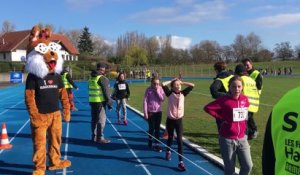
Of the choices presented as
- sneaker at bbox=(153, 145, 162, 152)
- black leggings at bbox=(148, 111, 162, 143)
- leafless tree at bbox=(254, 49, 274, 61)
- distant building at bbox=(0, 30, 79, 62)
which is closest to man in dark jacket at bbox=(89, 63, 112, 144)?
black leggings at bbox=(148, 111, 162, 143)

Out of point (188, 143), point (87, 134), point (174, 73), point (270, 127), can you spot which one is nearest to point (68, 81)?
point (87, 134)

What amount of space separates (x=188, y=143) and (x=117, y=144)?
195 cm

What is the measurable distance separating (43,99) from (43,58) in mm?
835

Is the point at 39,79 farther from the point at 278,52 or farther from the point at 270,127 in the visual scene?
the point at 278,52

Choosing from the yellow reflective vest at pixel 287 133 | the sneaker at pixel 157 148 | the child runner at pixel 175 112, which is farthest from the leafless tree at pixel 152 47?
the yellow reflective vest at pixel 287 133

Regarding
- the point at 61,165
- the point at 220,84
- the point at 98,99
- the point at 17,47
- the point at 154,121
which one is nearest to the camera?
the point at 61,165

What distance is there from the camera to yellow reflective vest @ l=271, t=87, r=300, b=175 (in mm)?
1794

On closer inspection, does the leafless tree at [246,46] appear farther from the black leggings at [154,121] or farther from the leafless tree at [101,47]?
the black leggings at [154,121]

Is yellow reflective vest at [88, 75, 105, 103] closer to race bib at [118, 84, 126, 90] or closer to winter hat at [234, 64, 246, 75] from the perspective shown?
race bib at [118, 84, 126, 90]

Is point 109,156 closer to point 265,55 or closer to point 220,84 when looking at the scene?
point 220,84

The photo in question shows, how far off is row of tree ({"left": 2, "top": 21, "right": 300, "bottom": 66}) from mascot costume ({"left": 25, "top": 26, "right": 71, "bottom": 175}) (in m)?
76.0

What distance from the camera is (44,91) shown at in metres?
7.78

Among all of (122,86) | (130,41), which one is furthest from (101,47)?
(122,86)

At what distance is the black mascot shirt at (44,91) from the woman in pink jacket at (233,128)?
11.2ft
